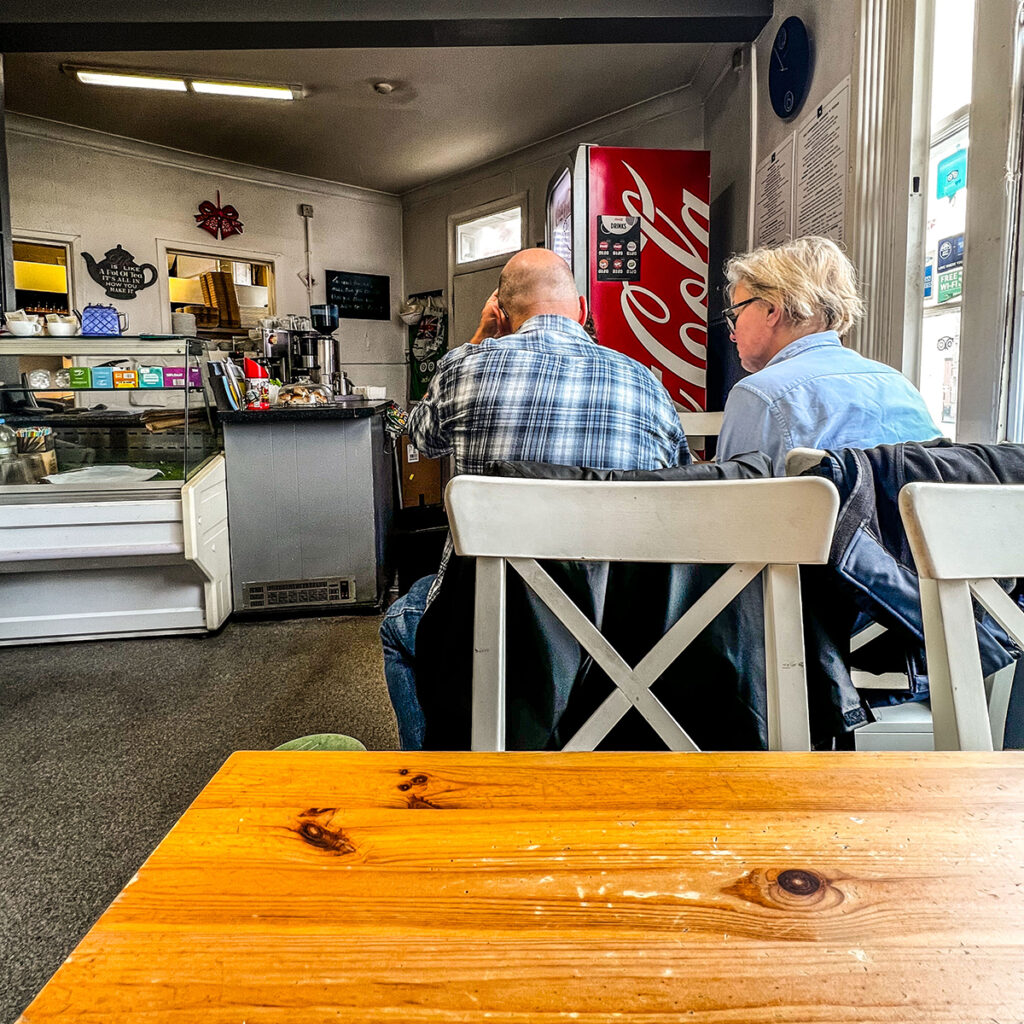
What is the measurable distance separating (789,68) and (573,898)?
3757 mm

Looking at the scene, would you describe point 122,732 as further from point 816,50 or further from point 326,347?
point 816,50

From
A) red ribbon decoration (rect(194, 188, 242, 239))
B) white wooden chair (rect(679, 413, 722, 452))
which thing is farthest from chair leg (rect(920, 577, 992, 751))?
red ribbon decoration (rect(194, 188, 242, 239))

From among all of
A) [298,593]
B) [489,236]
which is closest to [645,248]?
[298,593]

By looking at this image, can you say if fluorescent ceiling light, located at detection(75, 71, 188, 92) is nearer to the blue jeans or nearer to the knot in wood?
the blue jeans

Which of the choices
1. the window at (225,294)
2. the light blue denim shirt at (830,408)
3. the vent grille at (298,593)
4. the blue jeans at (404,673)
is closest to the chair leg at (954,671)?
the light blue denim shirt at (830,408)

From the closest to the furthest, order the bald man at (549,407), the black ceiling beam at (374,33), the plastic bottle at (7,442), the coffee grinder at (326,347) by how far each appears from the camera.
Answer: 1. the bald man at (549,407)
2. the plastic bottle at (7,442)
3. the black ceiling beam at (374,33)
4. the coffee grinder at (326,347)

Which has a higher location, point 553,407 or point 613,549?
point 553,407

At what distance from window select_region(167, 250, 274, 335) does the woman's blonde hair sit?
5.64 m

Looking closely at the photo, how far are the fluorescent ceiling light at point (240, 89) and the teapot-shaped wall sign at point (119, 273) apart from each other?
5.67ft

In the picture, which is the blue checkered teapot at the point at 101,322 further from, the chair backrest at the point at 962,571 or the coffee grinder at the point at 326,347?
the chair backrest at the point at 962,571

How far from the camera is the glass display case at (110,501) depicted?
119 inches

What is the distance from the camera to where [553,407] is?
1752 mm

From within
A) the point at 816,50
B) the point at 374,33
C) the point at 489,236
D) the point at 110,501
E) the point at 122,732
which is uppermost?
the point at 374,33

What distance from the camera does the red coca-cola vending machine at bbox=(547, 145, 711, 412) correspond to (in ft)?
13.3
